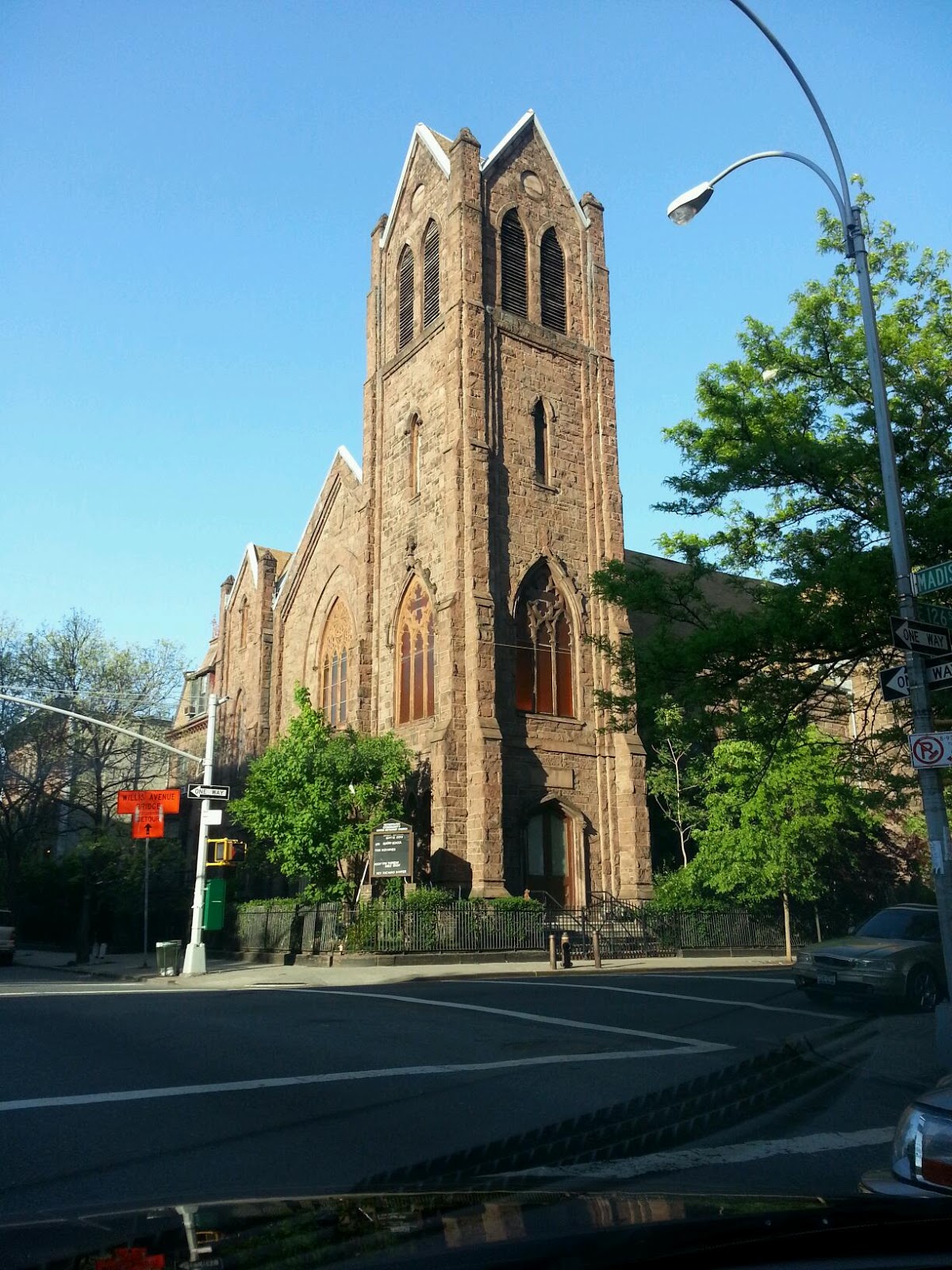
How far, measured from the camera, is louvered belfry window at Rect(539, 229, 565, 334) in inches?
1421

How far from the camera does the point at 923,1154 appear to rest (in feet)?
12.9

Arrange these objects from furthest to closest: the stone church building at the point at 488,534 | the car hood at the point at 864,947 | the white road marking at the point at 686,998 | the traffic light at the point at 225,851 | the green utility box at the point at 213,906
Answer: the stone church building at the point at 488,534, the traffic light at the point at 225,851, the green utility box at the point at 213,906, the car hood at the point at 864,947, the white road marking at the point at 686,998

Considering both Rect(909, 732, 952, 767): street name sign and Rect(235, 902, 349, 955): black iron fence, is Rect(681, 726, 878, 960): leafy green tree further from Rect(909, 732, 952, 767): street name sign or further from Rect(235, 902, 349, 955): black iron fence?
Rect(909, 732, 952, 767): street name sign

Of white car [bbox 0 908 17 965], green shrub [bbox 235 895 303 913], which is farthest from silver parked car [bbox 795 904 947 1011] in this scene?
white car [bbox 0 908 17 965]

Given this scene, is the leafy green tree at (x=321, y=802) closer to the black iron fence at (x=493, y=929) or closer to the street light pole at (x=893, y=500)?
the black iron fence at (x=493, y=929)

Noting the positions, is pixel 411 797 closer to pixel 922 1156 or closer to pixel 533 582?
pixel 533 582

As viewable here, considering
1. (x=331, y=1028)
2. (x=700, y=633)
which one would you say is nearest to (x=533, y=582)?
(x=700, y=633)

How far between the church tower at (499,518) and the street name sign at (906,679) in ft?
57.2

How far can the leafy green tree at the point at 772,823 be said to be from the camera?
1200 inches

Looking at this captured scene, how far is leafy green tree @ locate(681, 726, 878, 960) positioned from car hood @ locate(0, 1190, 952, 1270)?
2810cm

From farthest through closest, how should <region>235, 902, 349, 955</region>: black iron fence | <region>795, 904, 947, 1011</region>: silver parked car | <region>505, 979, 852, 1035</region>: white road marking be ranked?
<region>235, 902, 349, 955</region>: black iron fence, <region>795, 904, 947, 1011</region>: silver parked car, <region>505, 979, 852, 1035</region>: white road marking

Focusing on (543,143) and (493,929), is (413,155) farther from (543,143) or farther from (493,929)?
(493,929)

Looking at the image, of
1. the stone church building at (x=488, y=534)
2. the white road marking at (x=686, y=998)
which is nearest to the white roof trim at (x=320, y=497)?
the stone church building at (x=488, y=534)

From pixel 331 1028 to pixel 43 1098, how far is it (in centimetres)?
440
